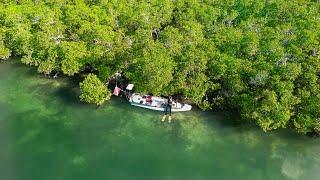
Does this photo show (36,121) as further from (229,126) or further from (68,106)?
(229,126)

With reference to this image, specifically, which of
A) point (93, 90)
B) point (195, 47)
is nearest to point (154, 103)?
point (93, 90)

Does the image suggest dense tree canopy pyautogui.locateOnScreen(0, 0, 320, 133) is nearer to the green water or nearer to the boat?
the boat

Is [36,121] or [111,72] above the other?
[111,72]

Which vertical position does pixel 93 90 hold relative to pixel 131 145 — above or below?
above

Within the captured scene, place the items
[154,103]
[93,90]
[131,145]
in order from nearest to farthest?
[131,145]
[93,90]
[154,103]

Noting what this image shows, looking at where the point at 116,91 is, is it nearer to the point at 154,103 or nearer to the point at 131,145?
the point at 154,103

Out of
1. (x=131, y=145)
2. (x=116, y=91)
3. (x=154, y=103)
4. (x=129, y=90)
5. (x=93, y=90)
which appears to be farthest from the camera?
(x=129, y=90)

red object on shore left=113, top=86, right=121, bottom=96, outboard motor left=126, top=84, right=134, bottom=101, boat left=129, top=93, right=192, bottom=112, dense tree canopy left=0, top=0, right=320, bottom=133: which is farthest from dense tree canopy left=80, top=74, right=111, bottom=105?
boat left=129, top=93, right=192, bottom=112

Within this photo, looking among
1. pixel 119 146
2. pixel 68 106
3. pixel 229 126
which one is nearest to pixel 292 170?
pixel 229 126
